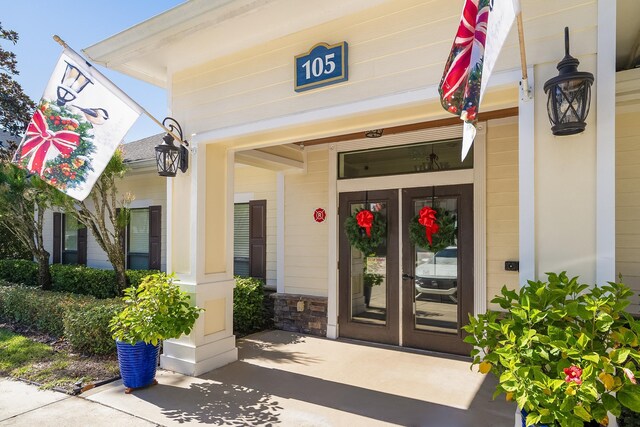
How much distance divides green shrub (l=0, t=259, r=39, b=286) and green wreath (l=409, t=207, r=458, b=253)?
9.31 m

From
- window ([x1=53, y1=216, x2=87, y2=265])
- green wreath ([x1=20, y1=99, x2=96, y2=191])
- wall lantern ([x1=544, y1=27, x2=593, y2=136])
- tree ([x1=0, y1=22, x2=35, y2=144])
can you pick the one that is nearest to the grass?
green wreath ([x1=20, y1=99, x2=96, y2=191])

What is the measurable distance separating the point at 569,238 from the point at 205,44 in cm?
400

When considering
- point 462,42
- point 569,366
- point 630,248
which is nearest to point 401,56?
point 462,42

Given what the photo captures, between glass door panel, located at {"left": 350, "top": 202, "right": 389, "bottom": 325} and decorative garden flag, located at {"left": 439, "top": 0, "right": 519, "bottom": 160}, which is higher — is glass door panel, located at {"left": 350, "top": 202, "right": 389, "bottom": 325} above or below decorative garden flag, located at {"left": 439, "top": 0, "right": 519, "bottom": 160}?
below

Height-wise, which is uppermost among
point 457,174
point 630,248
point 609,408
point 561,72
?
point 561,72

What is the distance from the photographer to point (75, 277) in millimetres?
8516

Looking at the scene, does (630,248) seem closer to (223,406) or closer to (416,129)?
(416,129)

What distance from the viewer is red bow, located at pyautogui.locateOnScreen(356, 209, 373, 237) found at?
559 cm

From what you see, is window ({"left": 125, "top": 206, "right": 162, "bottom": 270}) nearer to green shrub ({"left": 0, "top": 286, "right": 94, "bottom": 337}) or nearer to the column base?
green shrub ({"left": 0, "top": 286, "right": 94, "bottom": 337})

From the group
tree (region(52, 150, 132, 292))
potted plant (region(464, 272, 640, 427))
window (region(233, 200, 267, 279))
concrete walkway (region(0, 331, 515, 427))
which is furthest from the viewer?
window (region(233, 200, 267, 279))

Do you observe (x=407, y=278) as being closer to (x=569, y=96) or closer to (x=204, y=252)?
(x=204, y=252)

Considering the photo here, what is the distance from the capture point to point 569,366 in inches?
76.7

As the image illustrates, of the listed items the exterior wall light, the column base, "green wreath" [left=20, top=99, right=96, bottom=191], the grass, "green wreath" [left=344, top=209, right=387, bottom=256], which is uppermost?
the exterior wall light

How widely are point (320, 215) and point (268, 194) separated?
1.29 meters
